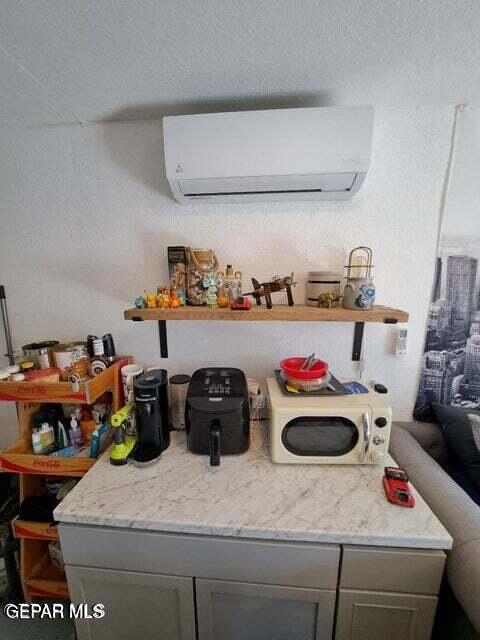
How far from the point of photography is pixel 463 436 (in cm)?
108

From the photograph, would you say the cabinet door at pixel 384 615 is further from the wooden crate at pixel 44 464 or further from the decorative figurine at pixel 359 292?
the wooden crate at pixel 44 464

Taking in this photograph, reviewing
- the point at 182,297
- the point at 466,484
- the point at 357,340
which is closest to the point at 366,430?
the point at 357,340

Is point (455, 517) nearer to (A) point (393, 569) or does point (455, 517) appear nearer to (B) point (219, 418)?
(A) point (393, 569)

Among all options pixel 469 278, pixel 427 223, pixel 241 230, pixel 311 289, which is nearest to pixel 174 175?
pixel 241 230

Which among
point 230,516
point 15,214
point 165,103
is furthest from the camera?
point 15,214

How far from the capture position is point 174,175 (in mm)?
987

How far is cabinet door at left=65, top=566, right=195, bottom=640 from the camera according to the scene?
2.60 ft

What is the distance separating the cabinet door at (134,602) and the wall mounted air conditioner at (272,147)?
138cm

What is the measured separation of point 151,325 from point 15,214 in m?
0.86

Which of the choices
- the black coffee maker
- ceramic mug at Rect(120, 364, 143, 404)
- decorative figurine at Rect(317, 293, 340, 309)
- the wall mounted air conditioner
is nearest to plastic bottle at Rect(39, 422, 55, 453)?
ceramic mug at Rect(120, 364, 143, 404)

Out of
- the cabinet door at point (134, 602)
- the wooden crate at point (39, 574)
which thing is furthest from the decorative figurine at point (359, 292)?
the wooden crate at point (39, 574)

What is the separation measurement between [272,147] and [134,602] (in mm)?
1613

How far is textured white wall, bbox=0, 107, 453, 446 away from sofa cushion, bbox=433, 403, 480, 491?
0.50ft

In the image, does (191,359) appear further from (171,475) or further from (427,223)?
(427,223)
